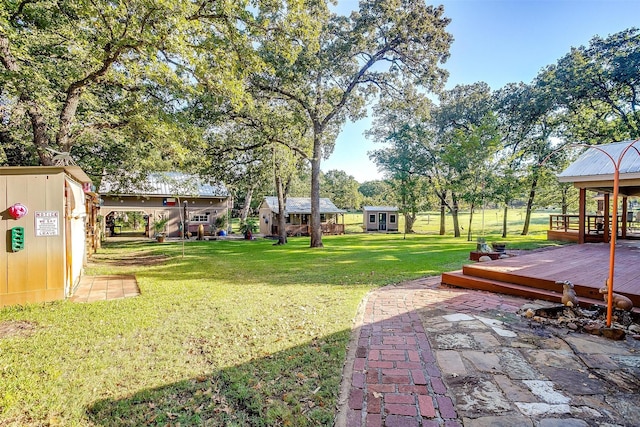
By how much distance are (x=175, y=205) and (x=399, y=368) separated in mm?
21187

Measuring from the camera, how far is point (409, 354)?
329 centimetres

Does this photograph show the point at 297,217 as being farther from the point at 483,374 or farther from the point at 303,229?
the point at 483,374

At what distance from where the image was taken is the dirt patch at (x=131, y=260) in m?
10.3

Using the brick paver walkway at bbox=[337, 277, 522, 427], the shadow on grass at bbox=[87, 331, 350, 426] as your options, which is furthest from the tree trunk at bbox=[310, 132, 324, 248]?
the shadow on grass at bbox=[87, 331, 350, 426]

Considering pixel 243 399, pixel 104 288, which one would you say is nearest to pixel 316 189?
pixel 104 288

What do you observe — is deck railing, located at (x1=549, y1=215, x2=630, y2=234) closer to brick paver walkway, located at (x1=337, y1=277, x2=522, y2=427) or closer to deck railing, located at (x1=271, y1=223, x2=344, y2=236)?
brick paver walkway, located at (x1=337, y1=277, x2=522, y2=427)

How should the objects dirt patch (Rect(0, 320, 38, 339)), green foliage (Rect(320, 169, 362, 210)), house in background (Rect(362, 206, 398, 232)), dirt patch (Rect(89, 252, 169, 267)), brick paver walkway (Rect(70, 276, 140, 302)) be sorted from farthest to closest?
green foliage (Rect(320, 169, 362, 210)) < house in background (Rect(362, 206, 398, 232)) < dirt patch (Rect(89, 252, 169, 267)) < brick paver walkway (Rect(70, 276, 140, 302)) < dirt patch (Rect(0, 320, 38, 339))

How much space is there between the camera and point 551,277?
5652 millimetres

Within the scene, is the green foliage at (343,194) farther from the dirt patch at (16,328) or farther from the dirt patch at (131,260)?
the dirt patch at (16,328)

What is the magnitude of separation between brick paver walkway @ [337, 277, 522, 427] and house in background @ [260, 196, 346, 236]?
63.3 ft

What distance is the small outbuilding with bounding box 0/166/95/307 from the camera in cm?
506

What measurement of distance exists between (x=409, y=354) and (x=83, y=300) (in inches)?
219

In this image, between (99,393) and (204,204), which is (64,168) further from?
(204,204)

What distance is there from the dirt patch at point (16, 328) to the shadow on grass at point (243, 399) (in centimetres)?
249
